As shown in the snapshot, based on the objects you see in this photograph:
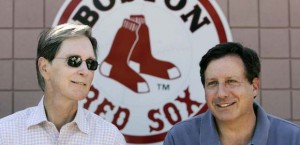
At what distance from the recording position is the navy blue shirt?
279 centimetres

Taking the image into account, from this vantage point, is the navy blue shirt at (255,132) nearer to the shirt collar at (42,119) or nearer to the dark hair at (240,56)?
the dark hair at (240,56)

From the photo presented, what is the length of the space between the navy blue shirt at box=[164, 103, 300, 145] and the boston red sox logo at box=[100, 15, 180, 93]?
5.37 feet

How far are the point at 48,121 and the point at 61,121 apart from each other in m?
0.07

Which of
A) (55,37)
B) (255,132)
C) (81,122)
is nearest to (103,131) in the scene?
(81,122)

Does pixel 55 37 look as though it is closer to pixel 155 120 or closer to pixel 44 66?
pixel 44 66

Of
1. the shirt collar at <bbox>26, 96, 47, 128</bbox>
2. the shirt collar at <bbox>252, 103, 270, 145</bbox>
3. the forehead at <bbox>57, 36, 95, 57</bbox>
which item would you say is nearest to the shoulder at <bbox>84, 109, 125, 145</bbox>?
the shirt collar at <bbox>26, 96, 47, 128</bbox>

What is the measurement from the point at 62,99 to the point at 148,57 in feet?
6.50

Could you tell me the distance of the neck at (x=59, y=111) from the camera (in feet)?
8.91

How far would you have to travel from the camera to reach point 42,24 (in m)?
4.65

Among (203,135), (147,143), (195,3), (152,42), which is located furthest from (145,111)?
(203,135)

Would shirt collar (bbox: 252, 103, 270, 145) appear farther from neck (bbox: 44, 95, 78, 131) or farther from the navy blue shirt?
neck (bbox: 44, 95, 78, 131)

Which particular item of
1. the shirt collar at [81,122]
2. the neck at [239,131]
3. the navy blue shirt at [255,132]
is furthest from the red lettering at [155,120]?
the shirt collar at [81,122]

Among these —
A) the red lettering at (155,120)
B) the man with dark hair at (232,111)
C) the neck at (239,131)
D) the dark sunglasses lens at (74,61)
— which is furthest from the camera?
the red lettering at (155,120)

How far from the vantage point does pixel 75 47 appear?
8.73ft
